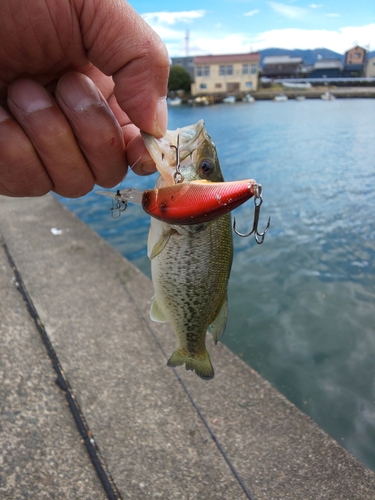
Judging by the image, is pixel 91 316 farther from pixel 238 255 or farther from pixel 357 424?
pixel 238 255

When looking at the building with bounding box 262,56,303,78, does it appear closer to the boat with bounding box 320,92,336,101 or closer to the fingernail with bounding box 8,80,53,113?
the boat with bounding box 320,92,336,101

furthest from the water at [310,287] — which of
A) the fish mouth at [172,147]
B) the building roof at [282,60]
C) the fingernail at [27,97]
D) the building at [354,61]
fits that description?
the building at [354,61]

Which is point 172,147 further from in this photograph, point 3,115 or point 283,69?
point 283,69

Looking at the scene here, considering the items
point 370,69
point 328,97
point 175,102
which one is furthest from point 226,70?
point 370,69

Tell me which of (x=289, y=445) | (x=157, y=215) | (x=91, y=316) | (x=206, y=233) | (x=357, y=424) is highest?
(x=157, y=215)

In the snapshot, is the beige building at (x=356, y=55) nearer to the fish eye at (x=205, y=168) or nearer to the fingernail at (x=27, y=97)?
the fish eye at (x=205, y=168)

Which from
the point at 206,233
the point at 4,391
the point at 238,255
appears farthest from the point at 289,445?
the point at 238,255
